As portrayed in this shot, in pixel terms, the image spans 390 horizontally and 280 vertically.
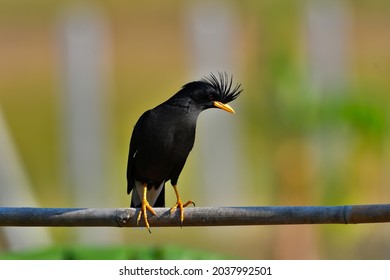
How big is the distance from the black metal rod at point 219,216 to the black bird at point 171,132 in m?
0.97

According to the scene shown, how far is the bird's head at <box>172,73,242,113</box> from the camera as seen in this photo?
5.82 meters

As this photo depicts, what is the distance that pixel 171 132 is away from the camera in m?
5.70

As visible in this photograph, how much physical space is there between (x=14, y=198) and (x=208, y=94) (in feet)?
10.5

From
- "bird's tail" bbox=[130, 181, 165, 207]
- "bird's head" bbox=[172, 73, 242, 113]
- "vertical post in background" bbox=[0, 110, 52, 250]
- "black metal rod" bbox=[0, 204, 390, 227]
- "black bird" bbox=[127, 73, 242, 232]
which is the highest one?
"bird's head" bbox=[172, 73, 242, 113]

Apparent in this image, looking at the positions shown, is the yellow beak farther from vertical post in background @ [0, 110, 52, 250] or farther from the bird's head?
vertical post in background @ [0, 110, 52, 250]

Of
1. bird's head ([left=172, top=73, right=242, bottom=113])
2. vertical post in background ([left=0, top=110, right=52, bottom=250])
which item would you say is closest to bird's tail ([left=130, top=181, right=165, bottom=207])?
bird's head ([left=172, top=73, right=242, bottom=113])

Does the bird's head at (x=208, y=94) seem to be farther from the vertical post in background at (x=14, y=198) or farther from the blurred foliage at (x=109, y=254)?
the vertical post in background at (x=14, y=198)

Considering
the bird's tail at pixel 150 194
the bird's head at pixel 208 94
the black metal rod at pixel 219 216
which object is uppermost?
the bird's head at pixel 208 94

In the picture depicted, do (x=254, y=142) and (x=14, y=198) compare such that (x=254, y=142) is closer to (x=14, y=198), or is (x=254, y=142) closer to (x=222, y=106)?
(x=14, y=198)

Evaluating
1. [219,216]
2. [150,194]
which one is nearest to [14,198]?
[150,194]

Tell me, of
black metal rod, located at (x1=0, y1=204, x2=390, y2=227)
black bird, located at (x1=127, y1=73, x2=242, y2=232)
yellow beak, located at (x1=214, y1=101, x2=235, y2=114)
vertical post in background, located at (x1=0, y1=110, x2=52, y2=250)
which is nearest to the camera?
black metal rod, located at (x1=0, y1=204, x2=390, y2=227)

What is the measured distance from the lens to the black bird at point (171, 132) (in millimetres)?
5719

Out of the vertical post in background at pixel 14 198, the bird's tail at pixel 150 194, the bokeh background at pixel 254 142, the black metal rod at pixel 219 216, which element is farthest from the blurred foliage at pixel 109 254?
the vertical post in background at pixel 14 198

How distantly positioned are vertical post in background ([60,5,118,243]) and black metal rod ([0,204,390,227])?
488cm
